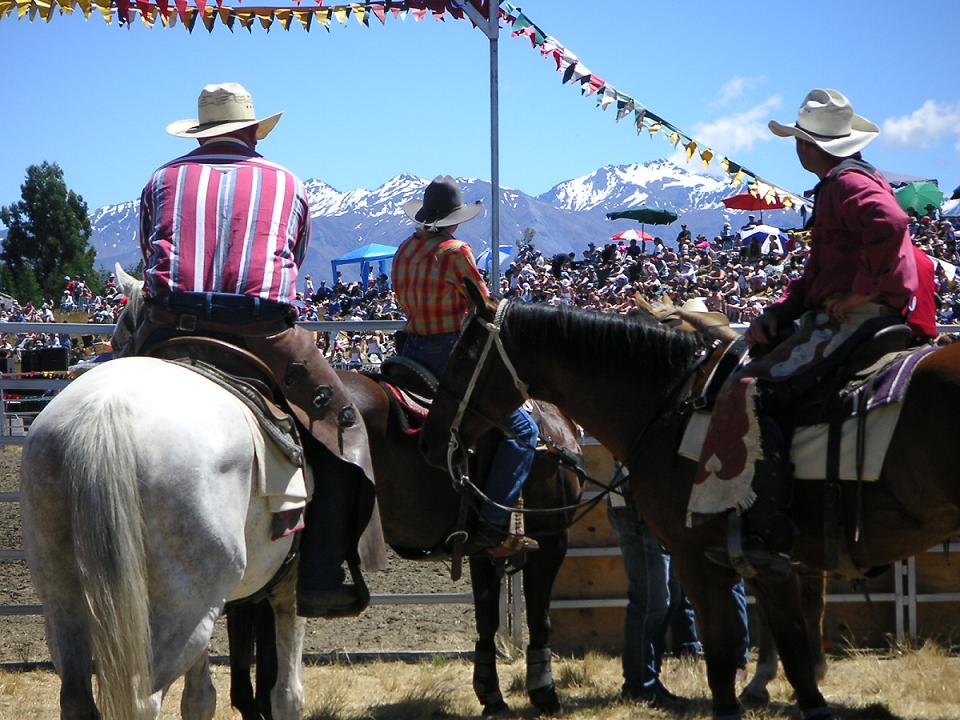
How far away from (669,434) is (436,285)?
1.72 metres

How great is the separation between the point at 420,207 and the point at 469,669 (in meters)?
3.18

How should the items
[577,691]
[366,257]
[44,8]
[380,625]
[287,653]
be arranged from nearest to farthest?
[287,653] → [577,691] → [380,625] → [44,8] → [366,257]

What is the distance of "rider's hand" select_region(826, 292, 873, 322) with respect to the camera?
4543mm

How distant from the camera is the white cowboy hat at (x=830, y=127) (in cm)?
492

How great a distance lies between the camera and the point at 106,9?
8.98 m

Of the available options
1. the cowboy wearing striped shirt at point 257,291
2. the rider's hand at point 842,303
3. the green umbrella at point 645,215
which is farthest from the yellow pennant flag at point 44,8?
the green umbrella at point 645,215

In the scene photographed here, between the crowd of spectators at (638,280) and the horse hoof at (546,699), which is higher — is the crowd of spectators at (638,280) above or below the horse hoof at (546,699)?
above

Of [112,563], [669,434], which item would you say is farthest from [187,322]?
[669,434]

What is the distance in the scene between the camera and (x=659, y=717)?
620 cm

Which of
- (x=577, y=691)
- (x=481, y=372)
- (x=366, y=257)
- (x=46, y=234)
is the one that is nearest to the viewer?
(x=481, y=372)

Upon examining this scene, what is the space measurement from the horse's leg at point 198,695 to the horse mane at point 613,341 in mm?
2126

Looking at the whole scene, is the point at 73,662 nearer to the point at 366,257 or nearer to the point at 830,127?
the point at 830,127

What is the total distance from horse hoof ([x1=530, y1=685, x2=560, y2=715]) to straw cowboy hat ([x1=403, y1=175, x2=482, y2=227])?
2729 millimetres

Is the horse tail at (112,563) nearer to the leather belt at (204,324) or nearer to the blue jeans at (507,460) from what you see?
the leather belt at (204,324)
